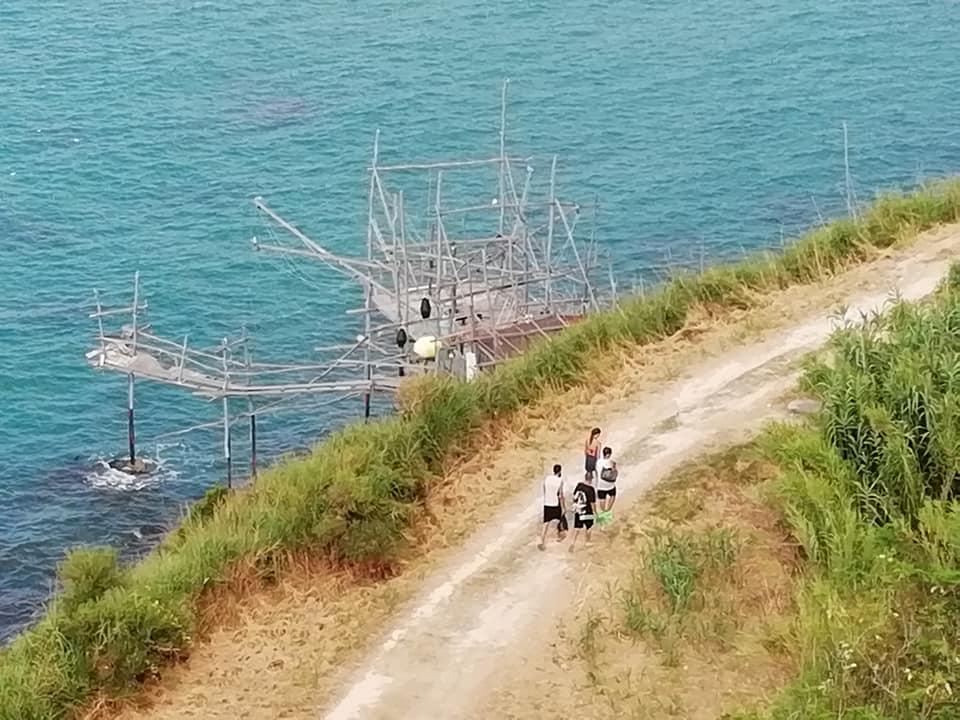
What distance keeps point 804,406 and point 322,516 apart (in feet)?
22.3

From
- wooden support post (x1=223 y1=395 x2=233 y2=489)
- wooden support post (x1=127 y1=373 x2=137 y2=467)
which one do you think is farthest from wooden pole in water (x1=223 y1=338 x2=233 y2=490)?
wooden support post (x1=127 y1=373 x2=137 y2=467)

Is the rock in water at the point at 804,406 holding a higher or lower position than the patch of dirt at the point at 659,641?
higher

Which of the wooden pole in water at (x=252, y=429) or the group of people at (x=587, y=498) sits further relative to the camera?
the wooden pole in water at (x=252, y=429)

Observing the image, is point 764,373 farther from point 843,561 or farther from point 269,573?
point 269,573

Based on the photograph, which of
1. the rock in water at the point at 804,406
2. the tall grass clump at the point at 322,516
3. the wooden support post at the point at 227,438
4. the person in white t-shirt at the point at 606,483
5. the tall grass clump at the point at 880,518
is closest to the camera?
the tall grass clump at the point at 880,518

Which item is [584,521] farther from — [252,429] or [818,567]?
[252,429]

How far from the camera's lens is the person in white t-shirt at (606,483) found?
1805 cm

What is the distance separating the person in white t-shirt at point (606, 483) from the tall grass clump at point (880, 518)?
199 centimetres

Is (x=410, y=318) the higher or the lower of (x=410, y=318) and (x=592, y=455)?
the lower

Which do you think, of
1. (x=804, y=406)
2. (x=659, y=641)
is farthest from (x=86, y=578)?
(x=804, y=406)

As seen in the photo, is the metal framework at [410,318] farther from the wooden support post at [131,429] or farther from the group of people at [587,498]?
the group of people at [587,498]

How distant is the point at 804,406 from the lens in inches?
789

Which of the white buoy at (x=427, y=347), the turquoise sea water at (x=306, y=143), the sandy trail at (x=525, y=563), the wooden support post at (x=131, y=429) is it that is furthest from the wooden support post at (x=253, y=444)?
the sandy trail at (x=525, y=563)

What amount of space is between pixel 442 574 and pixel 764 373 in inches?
251
